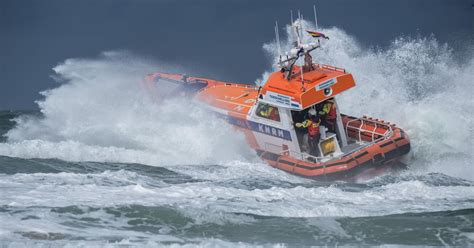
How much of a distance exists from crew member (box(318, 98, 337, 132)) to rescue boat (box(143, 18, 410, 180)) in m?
0.03

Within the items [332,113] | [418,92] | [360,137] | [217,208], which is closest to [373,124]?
[360,137]

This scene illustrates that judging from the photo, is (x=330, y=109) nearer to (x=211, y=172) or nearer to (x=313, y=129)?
(x=313, y=129)

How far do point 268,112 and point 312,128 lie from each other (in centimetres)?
105

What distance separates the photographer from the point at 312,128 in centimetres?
1794

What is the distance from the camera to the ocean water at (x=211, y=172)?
1354 centimetres

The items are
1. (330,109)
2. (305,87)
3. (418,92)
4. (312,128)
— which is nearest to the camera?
(305,87)

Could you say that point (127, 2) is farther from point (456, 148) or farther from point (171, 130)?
point (456, 148)

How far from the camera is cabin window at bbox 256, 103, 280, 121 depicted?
719 inches

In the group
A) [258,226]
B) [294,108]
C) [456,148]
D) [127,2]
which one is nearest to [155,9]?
[127,2]

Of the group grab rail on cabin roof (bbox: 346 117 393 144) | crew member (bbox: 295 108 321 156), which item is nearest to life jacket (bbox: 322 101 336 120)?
crew member (bbox: 295 108 321 156)

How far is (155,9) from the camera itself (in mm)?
25797

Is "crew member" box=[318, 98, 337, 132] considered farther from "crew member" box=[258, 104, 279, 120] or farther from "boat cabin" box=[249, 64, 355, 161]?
"crew member" box=[258, 104, 279, 120]

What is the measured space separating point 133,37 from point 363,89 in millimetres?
7424

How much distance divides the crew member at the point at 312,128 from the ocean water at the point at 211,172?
100cm
